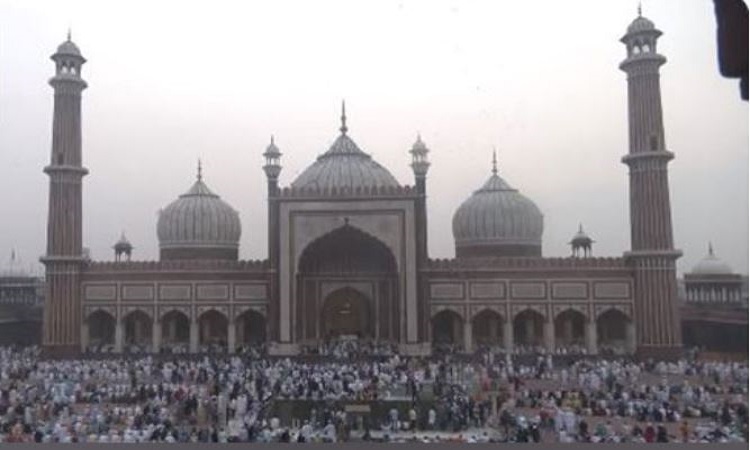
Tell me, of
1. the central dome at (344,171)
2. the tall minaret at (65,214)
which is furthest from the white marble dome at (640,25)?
the tall minaret at (65,214)

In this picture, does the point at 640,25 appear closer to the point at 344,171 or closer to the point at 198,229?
the point at 344,171

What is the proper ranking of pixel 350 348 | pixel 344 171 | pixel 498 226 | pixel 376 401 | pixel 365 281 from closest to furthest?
pixel 376 401 < pixel 350 348 < pixel 365 281 < pixel 344 171 < pixel 498 226

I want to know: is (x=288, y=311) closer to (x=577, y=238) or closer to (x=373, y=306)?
(x=373, y=306)

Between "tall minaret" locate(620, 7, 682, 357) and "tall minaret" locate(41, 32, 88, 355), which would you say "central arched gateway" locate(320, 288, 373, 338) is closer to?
"tall minaret" locate(41, 32, 88, 355)

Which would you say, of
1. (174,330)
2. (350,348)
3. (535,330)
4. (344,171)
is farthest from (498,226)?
(174,330)

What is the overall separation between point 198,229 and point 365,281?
6.04 meters

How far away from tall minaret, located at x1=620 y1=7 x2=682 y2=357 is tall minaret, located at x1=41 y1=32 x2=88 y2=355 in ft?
46.4

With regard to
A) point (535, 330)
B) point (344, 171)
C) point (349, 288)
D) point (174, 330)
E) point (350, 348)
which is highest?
point (344, 171)

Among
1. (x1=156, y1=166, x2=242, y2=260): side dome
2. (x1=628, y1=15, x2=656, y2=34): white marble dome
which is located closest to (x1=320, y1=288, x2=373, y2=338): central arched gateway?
(x1=156, y1=166, x2=242, y2=260): side dome

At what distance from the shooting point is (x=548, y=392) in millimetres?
13250

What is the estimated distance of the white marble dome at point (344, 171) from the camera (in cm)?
2344

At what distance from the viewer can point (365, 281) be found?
72.0 ft

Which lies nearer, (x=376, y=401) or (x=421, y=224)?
(x=376, y=401)

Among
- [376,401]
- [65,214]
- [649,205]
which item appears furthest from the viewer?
[65,214]
